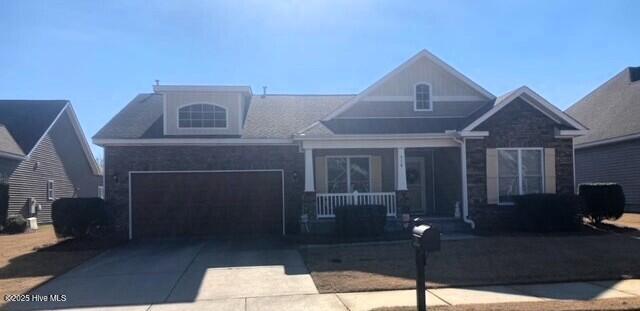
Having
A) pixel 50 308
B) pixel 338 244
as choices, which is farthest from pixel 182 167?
pixel 50 308

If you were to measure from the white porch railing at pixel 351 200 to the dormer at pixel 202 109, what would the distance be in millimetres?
3588

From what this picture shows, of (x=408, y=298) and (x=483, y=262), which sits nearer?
(x=408, y=298)

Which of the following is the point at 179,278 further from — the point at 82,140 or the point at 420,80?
the point at 82,140

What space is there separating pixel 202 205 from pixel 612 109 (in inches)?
737

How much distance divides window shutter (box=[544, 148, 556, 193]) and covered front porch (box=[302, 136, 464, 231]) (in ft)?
8.03

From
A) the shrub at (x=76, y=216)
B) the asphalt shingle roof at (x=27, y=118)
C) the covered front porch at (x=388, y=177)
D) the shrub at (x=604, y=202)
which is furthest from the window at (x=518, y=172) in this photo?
the asphalt shingle roof at (x=27, y=118)

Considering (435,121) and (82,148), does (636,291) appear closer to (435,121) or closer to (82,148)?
(435,121)

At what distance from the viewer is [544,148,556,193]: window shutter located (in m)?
15.9

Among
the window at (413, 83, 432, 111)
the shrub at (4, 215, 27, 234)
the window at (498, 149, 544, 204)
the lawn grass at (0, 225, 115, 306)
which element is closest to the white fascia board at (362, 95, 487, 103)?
the window at (413, 83, 432, 111)

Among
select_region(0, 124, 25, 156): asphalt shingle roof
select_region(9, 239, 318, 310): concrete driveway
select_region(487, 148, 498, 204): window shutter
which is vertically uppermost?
select_region(0, 124, 25, 156): asphalt shingle roof

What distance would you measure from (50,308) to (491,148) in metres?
12.1

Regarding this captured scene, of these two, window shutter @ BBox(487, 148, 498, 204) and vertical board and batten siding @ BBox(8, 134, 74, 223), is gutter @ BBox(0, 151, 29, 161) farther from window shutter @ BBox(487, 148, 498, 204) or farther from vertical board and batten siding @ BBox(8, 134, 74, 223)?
window shutter @ BBox(487, 148, 498, 204)

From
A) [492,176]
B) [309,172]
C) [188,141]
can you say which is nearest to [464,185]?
[492,176]

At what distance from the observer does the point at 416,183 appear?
18.3 m
